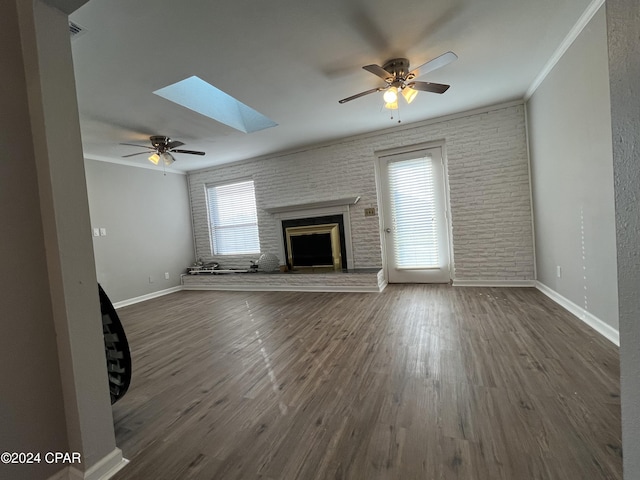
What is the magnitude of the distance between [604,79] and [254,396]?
322cm

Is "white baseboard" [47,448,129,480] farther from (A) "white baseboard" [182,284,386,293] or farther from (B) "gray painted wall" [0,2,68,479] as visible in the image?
(A) "white baseboard" [182,284,386,293]

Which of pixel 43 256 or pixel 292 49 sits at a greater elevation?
pixel 292 49

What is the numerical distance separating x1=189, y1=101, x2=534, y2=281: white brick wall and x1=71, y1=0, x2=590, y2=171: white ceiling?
530mm

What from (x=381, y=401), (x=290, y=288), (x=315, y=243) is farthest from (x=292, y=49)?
(x=290, y=288)

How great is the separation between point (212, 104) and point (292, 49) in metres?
1.61

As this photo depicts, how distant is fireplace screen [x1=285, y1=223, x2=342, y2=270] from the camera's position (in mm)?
4848

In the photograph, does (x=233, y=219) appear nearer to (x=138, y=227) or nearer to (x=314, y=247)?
(x=138, y=227)

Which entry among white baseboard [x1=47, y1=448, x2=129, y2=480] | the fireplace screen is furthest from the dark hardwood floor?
the fireplace screen

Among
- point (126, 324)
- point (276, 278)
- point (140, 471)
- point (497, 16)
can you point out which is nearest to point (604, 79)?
point (497, 16)

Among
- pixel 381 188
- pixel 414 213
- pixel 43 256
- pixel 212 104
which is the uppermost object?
pixel 212 104

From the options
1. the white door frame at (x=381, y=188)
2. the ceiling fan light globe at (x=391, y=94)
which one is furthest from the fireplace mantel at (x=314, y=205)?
the ceiling fan light globe at (x=391, y=94)

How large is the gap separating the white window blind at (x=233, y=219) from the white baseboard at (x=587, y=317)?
15.6 feet

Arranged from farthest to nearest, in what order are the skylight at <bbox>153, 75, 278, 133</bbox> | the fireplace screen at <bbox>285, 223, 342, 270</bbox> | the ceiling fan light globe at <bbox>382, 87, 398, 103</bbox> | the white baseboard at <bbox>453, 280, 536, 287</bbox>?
1. the fireplace screen at <bbox>285, 223, 342, 270</bbox>
2. the white baseboard at <bbox>453, 280, 536, 287</bbox>
3. the skylight at <bbox>153, 75, 278, 133</bbox>
4. the ceiling fan light globe at <bbox>382, 87, 398, 103</bbox>

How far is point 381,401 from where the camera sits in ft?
5.07
